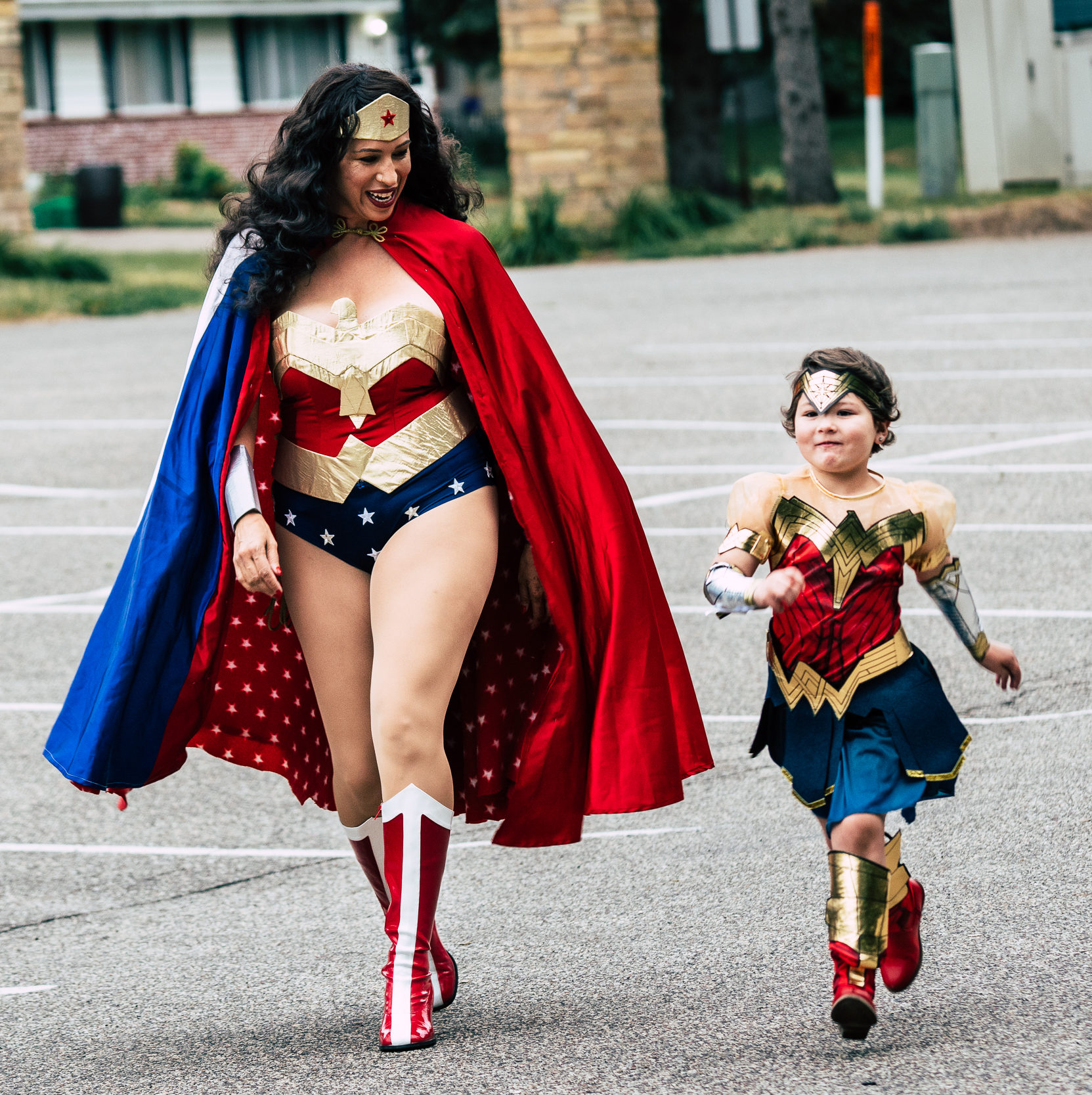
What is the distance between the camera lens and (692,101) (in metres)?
30.0

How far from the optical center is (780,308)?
16.6m

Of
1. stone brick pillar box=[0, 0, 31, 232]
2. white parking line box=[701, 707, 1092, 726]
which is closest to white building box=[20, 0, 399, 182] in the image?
stone brick pillar box=[0, 0, 31, 232]

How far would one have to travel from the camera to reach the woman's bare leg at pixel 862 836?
3.43 m

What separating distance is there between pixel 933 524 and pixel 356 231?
1.40 m

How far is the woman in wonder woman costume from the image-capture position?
3.75m

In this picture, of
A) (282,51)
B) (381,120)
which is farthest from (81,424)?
(282,51)

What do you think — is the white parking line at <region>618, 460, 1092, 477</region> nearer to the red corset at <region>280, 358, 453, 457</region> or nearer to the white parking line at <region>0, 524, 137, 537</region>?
the white parking line at <region>0, 524, 137, 537</region>

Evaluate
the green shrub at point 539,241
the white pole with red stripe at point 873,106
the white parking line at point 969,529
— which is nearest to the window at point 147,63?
the green shrub at point 539,241

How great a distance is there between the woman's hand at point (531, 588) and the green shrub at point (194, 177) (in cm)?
3862

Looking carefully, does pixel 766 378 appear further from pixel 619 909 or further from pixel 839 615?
pixel 839 615

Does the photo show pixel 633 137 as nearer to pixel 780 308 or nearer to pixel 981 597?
pixel 780 308

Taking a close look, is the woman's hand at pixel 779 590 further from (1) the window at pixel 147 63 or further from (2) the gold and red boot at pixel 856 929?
(1) the window at pixel 147 63

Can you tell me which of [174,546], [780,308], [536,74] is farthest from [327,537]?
[536,74]

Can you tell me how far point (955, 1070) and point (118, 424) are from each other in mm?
10495
